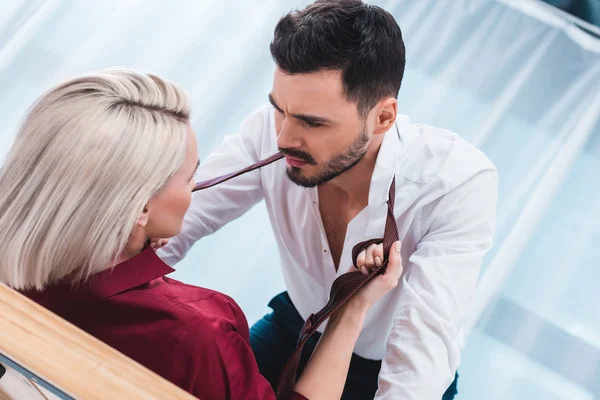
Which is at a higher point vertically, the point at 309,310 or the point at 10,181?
the point at 10,181

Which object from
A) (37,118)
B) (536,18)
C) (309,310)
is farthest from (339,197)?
(536,18)

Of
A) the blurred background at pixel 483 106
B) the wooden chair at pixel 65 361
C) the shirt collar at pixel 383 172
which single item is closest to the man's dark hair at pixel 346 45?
the shirt collar at pixel 383 172

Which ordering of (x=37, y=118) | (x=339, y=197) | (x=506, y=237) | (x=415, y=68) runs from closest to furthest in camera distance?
1. (x=37, y=118)
2. (x=339, y=197)
3. (x=506, y=237)
4. (x=415, y=68)

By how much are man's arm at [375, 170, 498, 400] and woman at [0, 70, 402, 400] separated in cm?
34

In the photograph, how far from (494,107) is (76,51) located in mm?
1684

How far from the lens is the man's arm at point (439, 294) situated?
1260 millimetres

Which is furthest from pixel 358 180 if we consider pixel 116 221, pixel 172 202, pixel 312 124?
pixel 116 221

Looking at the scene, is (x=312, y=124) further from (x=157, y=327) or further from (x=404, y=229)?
(x=157, y=327)

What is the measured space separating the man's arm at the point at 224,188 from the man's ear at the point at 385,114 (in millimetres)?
299

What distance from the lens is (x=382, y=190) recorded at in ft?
4.79

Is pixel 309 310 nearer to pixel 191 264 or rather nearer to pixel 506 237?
pixel 191 264

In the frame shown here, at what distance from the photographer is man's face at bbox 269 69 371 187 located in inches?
51.6

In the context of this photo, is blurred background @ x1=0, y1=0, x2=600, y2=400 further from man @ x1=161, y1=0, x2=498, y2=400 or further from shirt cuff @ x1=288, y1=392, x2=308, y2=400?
shirt cuff @ x1=288, y1=392, x2=308, y2=400

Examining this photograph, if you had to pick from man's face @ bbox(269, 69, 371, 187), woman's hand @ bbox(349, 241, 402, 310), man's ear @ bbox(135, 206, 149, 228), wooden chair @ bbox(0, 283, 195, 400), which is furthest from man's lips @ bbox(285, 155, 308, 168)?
wooden chair @ bbox(0, 283, 195, 400)
